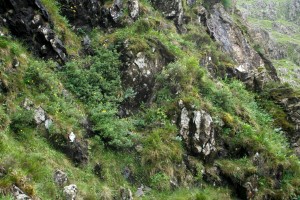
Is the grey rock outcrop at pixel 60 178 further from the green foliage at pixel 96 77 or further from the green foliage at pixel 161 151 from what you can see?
the green foliage at pixel 96 77

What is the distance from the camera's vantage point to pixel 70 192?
9234 mm

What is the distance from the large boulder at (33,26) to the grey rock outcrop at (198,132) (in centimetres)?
596

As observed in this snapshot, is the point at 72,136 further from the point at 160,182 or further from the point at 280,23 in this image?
the point at 280,23

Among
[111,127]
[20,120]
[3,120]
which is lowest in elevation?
[111,127]

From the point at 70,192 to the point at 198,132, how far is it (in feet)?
22.1

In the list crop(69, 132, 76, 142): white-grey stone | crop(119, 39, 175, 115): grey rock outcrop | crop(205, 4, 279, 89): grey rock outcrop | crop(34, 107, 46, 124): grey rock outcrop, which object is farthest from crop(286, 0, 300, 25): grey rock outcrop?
crop(34, 107, 46, 124): grey rock outcrop

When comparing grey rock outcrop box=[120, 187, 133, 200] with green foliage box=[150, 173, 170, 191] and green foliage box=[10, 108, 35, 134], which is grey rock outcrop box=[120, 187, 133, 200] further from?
green foliage box=[10, 108, 35, 134]

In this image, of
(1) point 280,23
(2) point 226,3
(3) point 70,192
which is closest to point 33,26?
(3) point 70,192

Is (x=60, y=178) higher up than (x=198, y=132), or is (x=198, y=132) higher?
(x=60, y=178)

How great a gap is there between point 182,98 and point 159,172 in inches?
151

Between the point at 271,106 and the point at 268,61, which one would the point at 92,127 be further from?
the point at 268,61

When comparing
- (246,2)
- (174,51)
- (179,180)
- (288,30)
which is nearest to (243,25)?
(174,51)

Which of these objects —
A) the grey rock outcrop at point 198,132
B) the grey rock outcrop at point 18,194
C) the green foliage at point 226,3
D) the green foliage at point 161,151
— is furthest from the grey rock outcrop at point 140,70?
the green foliage at point 226,3

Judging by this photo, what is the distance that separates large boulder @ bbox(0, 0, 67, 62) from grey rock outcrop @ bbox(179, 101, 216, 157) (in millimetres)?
5957
